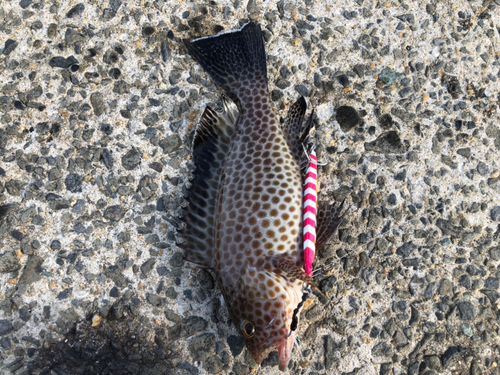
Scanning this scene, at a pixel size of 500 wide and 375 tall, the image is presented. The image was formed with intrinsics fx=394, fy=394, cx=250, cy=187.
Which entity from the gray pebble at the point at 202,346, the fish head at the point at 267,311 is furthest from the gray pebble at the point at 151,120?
the gray pebble at the point at 202,346

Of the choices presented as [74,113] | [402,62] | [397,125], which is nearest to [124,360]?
[74,113]

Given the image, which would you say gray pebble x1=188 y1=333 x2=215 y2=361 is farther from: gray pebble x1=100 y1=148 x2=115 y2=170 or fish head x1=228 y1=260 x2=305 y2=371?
gray pebble x1=100 y1=148 x2=115 y2=170

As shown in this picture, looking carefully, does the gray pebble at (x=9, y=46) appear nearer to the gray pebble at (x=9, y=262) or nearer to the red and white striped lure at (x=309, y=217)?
the gray pebble at (x=9, y=262)

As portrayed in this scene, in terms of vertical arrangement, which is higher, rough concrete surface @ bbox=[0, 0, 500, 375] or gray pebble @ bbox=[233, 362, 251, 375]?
rough concrete surface @ bbox=[0, 0, 500, 375]

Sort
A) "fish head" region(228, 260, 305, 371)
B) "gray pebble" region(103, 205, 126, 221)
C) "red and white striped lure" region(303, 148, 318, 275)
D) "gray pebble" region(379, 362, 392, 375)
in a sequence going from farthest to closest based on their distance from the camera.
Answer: "gray pebble" region(103, 205, 126, 221) → "gray pebble" region(379, 362, 392, 375) → "red and white striped lure" region(303, 148, 318, 275) → "fish head" region(228, 260, 305, 371)

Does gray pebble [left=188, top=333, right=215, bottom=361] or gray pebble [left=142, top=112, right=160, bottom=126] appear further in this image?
gray pebble [left=142, top=112, right=160, bottom=126]

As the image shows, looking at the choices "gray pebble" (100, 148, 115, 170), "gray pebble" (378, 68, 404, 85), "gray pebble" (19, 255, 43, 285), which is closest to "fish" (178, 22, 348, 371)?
"gray pebble" (100, 148, 115, 170)
